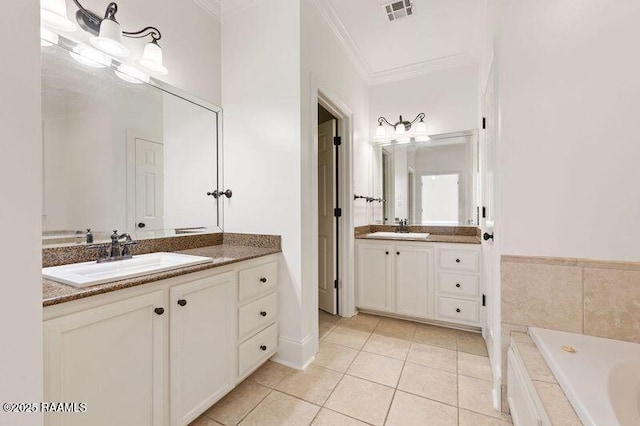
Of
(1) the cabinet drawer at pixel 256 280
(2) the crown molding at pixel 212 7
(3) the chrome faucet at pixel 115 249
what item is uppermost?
(2) the crown molding at pixel 212 7

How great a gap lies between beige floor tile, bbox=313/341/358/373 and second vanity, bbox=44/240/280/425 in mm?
461

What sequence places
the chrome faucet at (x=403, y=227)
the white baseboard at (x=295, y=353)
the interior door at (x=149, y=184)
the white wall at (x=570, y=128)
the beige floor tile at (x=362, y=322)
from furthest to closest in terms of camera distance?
the chrome faucet at (x=403, y=227)
the beige floor tile at (x=362, y=322)
the white baseboard at (x=295, y=353)
the interior door at (x=149, y=184)
the white wall at (x=570, y=128)

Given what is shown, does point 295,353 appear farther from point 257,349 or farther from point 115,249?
point 115,249

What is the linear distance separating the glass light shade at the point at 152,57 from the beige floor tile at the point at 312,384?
7.04 feet

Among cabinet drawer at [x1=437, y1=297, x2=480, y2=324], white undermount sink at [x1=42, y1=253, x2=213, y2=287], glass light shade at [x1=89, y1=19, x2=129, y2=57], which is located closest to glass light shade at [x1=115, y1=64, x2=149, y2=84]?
glass light shade at [x1=89, y1=19, x2=129, y2=57]

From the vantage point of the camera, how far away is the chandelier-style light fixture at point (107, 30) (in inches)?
47.8

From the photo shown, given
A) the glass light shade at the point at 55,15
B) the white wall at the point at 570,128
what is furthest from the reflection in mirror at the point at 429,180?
the glass light shade at the point at 55,15

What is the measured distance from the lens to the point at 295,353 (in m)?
1.88

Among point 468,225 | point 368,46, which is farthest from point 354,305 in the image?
point 368,46

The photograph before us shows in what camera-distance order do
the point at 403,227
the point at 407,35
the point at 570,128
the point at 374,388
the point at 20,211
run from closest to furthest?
the point at 20,211 < the point at 570,128 < the point at 374,388 < the point at 407,35 < the point at 403,227

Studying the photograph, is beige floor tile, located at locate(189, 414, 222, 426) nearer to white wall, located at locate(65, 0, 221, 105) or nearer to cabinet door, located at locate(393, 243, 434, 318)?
cabinet door, located at locate(393, 243, 434, 318)

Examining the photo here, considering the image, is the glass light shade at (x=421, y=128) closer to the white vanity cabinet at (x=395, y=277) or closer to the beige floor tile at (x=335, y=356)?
the white vanity cabinet at (x=395, y=277)

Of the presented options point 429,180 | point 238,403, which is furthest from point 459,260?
point 238,403

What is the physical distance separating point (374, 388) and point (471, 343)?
42.9 inches
